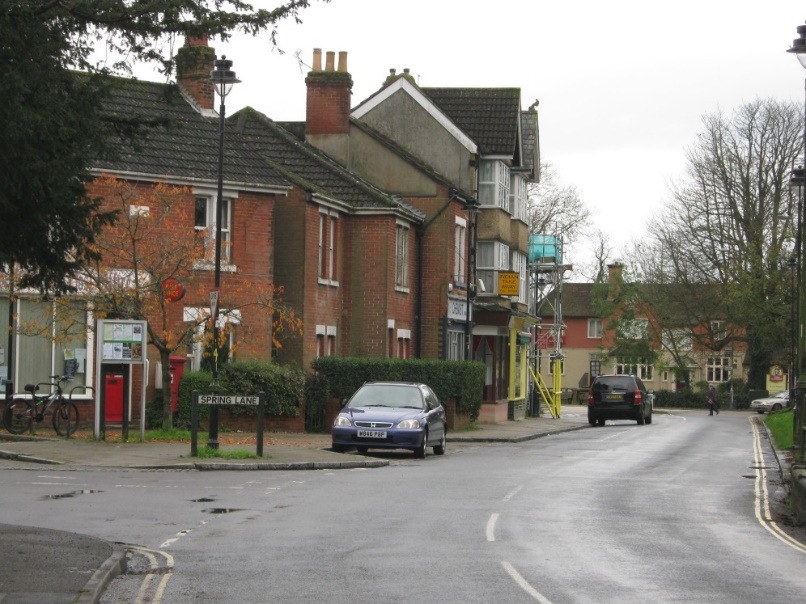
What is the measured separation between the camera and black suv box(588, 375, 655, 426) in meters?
53.2

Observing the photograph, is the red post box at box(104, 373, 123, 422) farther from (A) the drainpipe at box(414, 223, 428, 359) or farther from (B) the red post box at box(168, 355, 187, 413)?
(A) the drainpipe at box(414, 223, 428, 359)

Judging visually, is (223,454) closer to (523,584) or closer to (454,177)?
(523,584)

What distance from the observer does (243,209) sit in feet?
120

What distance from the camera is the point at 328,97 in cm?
4666

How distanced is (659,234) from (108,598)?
233ft

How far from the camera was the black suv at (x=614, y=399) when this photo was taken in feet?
175

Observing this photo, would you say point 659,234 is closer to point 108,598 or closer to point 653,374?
point 653,374

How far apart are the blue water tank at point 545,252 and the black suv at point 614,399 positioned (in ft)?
27.4

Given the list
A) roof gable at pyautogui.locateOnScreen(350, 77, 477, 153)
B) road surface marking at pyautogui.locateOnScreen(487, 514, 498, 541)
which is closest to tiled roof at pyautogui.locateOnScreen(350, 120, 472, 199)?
roof gable at pyautogui.locateOnScreen(350, 77, 477, 153)

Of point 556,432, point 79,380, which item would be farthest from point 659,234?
point 79,380

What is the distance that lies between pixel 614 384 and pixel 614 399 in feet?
1.86

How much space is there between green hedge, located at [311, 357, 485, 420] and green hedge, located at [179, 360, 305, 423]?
0.97 metres

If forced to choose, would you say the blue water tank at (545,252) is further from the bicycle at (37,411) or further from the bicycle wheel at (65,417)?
the bicycle at (37,411)

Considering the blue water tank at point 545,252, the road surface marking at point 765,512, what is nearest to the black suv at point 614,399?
the blue water tank at point 545,252
